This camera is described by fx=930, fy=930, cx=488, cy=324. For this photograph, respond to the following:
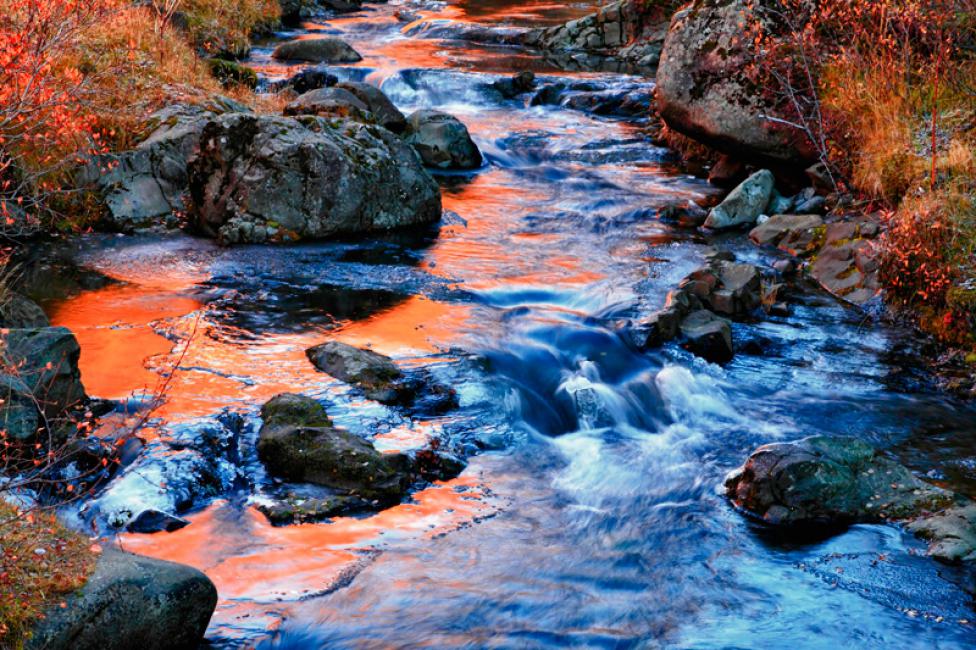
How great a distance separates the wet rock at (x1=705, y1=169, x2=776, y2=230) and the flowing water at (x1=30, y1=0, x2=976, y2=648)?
601 millimetres

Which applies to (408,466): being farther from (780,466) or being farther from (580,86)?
(580,86)

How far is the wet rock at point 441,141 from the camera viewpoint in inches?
555

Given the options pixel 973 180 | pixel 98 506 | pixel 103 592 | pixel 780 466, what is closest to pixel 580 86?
pixel 973 180

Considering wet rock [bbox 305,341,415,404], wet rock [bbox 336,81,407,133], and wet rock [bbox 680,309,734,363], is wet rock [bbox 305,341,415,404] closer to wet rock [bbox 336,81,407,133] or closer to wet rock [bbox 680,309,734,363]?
wet rock [bbox 680,309,734,363]

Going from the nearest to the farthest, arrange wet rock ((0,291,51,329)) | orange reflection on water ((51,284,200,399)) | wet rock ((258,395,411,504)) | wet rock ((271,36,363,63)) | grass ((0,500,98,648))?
grass ((0,500,98,648)) < wet rock ((258,395,411,504)) < wet rock ((0,291,51,329)) < orange reflection on water ((51,284,200,399)) < wet rock ((271,36,363,63))

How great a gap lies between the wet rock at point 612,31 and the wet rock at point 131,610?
19503 mm

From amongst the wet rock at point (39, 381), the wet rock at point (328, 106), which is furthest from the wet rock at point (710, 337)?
the wet rock at point (328, 106)

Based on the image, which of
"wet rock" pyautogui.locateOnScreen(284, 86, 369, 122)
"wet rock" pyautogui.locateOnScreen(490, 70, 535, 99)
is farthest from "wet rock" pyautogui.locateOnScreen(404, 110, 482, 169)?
"wet rock" pyautogui.locateOnScreen(490, 70, 535, 99)

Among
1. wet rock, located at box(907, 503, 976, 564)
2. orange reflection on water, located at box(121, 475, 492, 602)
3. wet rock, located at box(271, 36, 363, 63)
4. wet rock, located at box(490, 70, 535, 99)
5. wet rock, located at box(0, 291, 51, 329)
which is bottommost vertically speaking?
wet rock, located at box(907, 503, 976, 564)

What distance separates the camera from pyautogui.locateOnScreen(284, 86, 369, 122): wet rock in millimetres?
12789

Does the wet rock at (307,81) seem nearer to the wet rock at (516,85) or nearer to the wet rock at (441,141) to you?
the wet rock at (441,141)

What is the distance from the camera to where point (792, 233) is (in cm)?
1090

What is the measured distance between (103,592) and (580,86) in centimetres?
1588

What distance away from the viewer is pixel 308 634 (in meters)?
4.82
